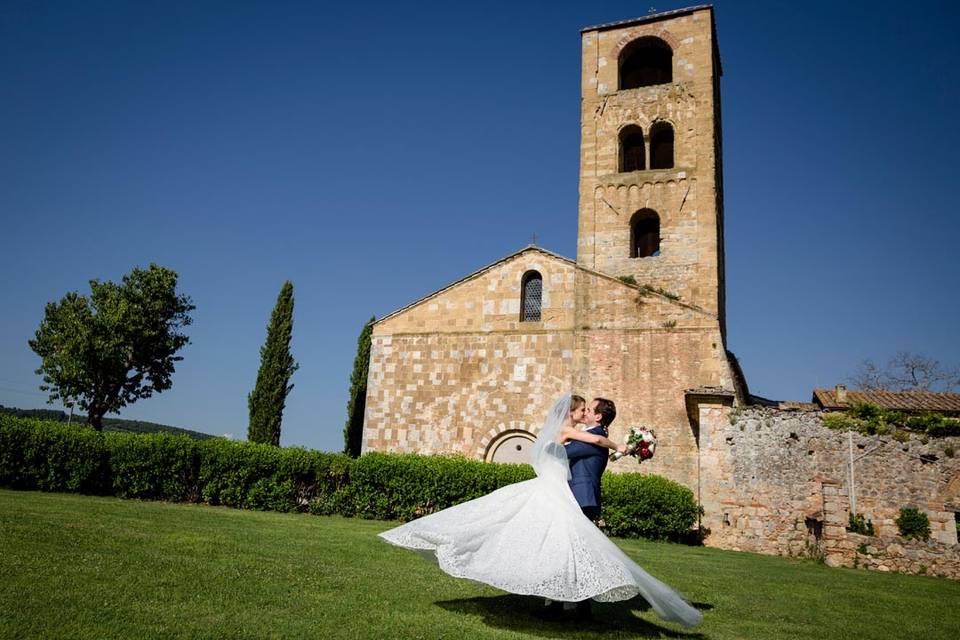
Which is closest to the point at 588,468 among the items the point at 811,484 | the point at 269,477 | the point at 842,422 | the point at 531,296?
the point at 811,484

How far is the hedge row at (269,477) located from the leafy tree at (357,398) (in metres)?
9.44

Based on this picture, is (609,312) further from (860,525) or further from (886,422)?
(860,525)

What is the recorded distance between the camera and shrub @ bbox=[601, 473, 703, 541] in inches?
635

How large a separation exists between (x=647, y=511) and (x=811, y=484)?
4.00 m

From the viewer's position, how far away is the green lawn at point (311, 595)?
4824 millimetres

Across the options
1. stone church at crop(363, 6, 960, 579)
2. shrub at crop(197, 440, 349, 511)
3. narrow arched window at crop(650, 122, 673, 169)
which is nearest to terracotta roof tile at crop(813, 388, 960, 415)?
stone church at crop(363, 6, 960, 579)

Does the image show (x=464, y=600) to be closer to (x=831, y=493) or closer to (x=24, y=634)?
(x=24, y=634)

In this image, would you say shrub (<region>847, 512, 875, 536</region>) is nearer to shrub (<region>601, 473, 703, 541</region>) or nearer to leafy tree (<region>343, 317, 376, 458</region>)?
shrub (<region>601, 473, 703, 541</region>)

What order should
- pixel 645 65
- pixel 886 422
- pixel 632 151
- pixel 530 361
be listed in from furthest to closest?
pixel 645 65
pixel 632 151
pixel 530 361
pixel 886 422

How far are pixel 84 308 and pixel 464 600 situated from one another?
37.2 m

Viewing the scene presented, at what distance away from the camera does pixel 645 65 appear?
28.4m

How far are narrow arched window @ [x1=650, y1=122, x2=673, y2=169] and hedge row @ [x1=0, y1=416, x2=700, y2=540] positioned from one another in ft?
49.4

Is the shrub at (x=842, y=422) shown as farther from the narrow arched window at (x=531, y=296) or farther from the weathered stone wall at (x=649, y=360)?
the narrow arched window at (x=531, y=296)

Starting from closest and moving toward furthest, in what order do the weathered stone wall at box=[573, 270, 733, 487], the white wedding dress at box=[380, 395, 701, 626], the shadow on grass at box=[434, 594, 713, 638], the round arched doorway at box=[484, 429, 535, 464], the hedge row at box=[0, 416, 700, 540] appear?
the white wedding dress at box=[380, 395, 701, 626] → the shadow on grass at box=[434, 594, 713, 638] → the hedge row at box=[0, 416, 700, 540] → the weathered stone wall at box=[573, 270, 733, 487] → the round arched doorway at box=[484, 429, 535, 464]
